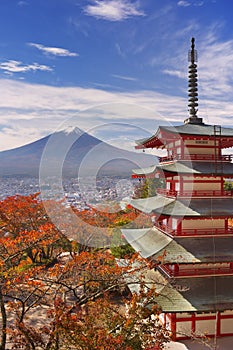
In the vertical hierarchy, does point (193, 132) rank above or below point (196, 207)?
above

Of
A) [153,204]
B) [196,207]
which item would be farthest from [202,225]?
[153,204]

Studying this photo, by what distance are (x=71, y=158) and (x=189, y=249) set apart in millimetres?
29112

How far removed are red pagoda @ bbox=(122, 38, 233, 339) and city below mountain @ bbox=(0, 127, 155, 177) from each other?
4517 mm

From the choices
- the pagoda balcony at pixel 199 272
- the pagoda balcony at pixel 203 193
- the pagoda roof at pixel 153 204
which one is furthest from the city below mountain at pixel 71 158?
the pagoda balcony at pixel 199 272

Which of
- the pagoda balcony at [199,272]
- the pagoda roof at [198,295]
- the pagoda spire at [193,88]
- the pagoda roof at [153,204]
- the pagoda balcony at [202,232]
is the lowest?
the pagoda roof at [198,295]

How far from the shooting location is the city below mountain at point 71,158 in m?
21.0

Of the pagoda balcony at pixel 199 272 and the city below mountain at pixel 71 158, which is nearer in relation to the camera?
the pagoda balcony at pixel 199 272

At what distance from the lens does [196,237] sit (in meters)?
10.8

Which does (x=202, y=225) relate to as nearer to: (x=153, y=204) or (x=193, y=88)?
(x=153, y=204)

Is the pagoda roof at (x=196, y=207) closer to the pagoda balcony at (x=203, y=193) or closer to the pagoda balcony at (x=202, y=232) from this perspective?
the pagoda balcony at (x=203, y=193)

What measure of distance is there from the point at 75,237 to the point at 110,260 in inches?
253

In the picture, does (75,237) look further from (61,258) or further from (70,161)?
(70,161)

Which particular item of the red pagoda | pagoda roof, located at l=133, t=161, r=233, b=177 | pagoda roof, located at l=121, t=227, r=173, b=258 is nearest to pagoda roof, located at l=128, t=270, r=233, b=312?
the red pagoda

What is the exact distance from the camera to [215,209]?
1038 cm
